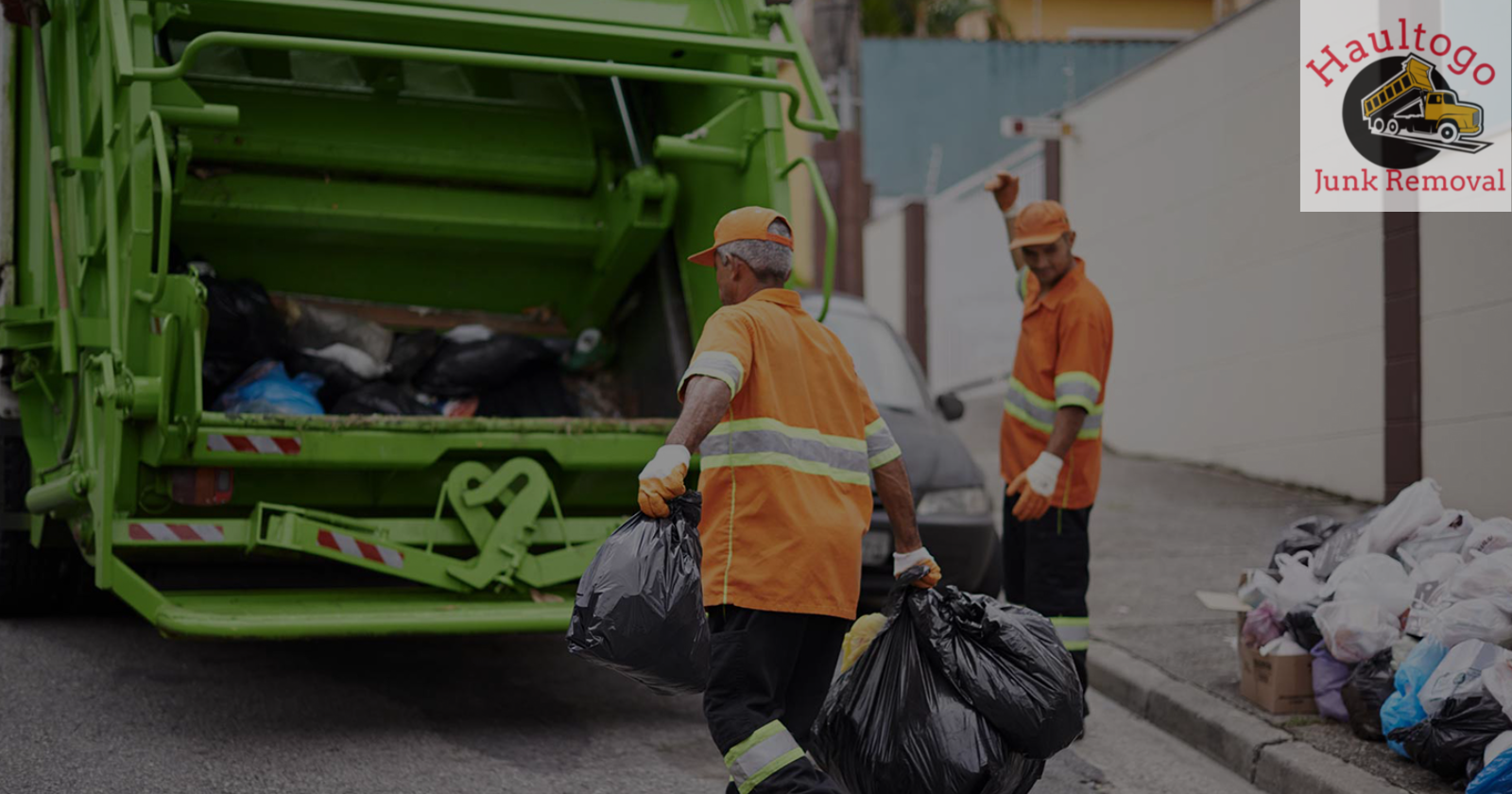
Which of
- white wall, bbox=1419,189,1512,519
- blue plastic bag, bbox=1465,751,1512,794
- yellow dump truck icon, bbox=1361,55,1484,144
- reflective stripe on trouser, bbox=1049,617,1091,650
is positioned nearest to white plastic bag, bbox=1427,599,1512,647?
blue plastic bag, bbox=1465,751,1512,794

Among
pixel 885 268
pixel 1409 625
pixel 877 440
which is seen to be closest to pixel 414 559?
pixel 877 440

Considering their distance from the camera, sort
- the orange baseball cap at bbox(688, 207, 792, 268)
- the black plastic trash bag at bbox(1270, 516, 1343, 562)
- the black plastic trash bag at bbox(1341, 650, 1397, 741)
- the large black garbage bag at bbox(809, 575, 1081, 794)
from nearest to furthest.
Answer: the large black garbage bag at bbox(809, 575, 1081, 794) < the orange baseball cap at bbox(688, 207, 792, 268) < the black plastic trash bag at bbox(1341, 650, 1397, 741) < the black plastic trash bag at bbox(1270, 516, 1343, 562)

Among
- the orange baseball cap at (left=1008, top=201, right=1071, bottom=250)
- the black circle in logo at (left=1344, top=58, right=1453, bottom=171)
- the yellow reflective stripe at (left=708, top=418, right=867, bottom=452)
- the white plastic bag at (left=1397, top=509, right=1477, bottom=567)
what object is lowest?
the white plastic bag at (left=1397, top=509, right=1477, bottom=567)

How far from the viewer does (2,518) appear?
17.1ft

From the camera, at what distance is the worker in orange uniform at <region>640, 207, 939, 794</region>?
2834mm

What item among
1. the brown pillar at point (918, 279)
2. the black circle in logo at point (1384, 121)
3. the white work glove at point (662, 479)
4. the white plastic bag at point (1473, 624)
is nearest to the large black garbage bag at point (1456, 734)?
the white plastic bag at point (1473, 624)

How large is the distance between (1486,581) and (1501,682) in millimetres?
425

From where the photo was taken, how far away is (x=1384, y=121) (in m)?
7.21

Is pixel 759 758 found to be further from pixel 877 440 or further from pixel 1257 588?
pixel 1257 588

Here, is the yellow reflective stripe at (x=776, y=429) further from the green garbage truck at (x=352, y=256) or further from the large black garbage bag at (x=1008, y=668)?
the green garbage truck at (x=352, y=256)

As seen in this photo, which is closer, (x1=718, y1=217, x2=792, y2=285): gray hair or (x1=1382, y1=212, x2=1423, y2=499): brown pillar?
(x1=718, y1=217, x2=792, y2=285): gray hair

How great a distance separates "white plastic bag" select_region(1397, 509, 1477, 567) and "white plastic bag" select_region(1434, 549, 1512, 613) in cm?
30

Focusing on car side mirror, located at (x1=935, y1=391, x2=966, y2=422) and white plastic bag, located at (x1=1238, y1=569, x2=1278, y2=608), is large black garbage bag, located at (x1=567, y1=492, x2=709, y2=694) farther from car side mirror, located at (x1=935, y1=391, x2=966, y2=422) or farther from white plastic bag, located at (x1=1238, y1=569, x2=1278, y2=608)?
car side mirror, located at (x1=935, y1=391, x2=966, y2=422)

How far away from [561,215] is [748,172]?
114 cm
